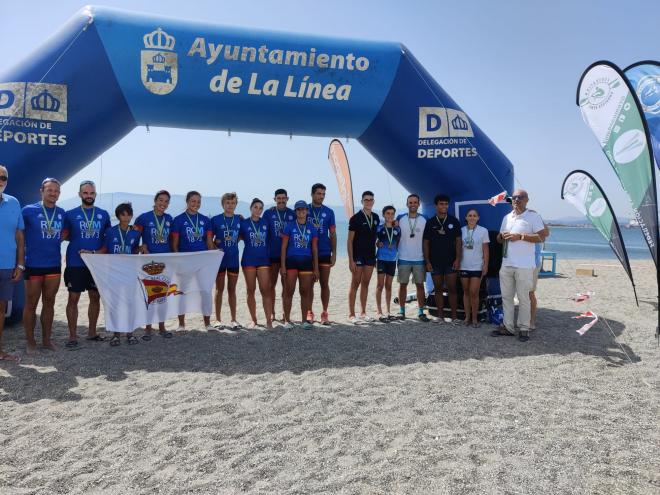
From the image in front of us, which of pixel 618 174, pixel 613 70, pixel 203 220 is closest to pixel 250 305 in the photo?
pixel 203 220

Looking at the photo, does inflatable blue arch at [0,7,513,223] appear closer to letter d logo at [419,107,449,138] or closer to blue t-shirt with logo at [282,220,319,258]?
letter d logo at [419,107,449,138]

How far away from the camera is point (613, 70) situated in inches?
187

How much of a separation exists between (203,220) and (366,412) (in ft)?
11.7

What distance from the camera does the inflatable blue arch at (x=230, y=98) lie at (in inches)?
219

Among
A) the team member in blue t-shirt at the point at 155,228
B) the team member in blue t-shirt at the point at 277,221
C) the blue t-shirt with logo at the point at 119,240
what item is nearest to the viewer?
the blue t-shirt with logo at the point at 119,240

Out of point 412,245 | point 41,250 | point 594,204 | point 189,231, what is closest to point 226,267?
point 189,231

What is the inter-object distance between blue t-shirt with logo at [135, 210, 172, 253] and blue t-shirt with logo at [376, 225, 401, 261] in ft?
9.93

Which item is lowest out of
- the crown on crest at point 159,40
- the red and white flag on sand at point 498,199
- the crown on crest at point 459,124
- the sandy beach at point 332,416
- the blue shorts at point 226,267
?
the sandy beach at point 332,416

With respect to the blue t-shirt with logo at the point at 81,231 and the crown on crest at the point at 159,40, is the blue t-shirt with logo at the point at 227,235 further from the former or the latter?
the crown on crest at the point at 159,40

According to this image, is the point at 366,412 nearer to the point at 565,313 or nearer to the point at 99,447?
the point at 99,447

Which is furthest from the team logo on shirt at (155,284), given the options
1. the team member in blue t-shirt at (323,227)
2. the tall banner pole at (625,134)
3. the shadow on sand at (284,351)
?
the tall banner pole at (625,134)

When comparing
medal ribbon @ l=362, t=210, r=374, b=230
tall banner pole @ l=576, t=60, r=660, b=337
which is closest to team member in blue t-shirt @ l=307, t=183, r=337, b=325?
medal ribbon @ l=362, t=210, r=374, b=230

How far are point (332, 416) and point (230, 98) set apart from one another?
182 inches

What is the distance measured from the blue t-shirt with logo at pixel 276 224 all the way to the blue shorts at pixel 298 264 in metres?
0.30
